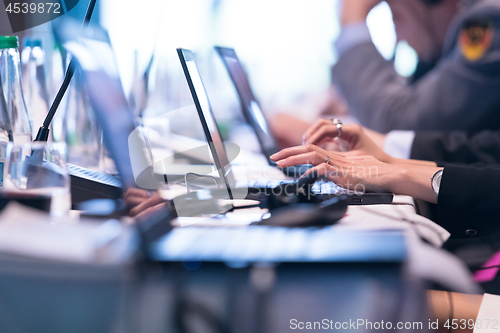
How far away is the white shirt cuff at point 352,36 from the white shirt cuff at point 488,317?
0.94 m

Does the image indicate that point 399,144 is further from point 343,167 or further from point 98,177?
point 98,177

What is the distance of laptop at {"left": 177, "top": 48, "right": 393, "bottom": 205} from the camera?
53 centimetres

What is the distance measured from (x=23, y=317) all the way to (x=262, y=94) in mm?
1509

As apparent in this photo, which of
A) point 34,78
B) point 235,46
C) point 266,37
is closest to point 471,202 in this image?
point 34,78

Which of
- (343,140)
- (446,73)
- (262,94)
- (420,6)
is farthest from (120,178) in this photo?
(420,6)

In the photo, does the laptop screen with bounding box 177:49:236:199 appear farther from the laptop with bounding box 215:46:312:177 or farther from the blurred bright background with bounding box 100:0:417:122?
the blurred bright background with bounding box 100:0:417:122

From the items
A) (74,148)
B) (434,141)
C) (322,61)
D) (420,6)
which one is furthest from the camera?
(322,61)

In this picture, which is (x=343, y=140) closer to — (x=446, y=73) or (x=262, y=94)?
(x=446, y=73)

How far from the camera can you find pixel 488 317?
433 mm

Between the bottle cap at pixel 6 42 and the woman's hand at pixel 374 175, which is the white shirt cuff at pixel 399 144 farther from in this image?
the bottle cap at pixel 6 42

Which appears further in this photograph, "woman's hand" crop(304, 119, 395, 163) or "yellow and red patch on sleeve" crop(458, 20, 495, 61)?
"yellow and red patch on sleeve" crop(458, 20, 495, 61)

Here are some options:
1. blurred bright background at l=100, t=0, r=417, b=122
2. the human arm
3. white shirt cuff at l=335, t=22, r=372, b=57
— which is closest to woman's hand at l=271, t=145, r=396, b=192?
the human arm

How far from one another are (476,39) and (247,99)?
2.11ft

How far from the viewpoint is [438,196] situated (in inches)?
21.8
